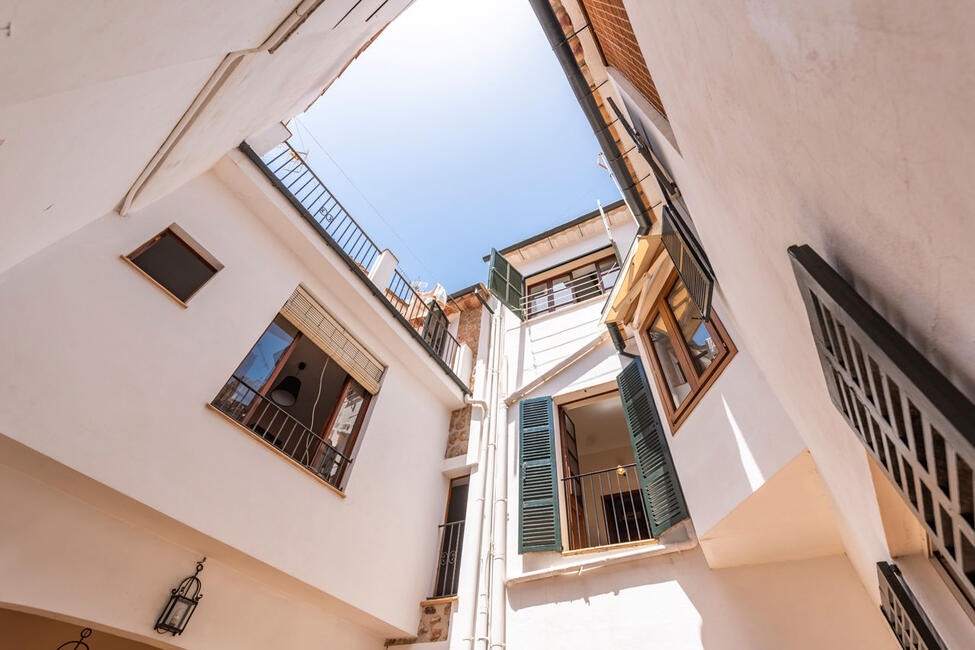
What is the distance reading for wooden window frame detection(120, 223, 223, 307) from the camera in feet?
12.8

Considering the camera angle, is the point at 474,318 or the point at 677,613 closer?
the point at 677,613

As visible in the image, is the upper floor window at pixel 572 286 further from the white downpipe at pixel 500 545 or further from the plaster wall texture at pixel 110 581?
the plaster wall texture at pixel 110 581

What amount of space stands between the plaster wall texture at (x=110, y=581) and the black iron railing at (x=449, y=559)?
181cm

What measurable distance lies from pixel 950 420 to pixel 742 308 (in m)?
2.37

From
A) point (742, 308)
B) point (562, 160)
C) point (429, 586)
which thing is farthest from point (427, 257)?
point (742, 308)

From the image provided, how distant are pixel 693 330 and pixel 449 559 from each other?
4342 mm

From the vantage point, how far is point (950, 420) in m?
0.56

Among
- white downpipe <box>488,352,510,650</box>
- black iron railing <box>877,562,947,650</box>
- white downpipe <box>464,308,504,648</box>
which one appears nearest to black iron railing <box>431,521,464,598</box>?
white downpipe <box>464,308,504,648</box>

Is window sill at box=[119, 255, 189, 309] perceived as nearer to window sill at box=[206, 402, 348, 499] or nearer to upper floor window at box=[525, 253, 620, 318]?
window sill at box=[206, 402, 348, 499]

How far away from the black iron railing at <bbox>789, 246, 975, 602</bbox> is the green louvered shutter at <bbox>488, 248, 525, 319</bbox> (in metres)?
7.57

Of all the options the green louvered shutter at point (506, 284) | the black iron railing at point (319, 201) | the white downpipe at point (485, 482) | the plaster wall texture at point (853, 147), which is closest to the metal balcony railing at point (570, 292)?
the green louvered shutter at point (506, 284)

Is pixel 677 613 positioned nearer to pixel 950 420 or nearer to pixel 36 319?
pixel 950 420

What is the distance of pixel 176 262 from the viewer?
172 inches

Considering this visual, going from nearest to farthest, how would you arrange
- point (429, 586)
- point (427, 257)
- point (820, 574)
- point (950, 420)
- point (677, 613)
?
point (950, 420)
point (820, 574)
point (677, 613)
point (429, 586)
point (427, 257)
